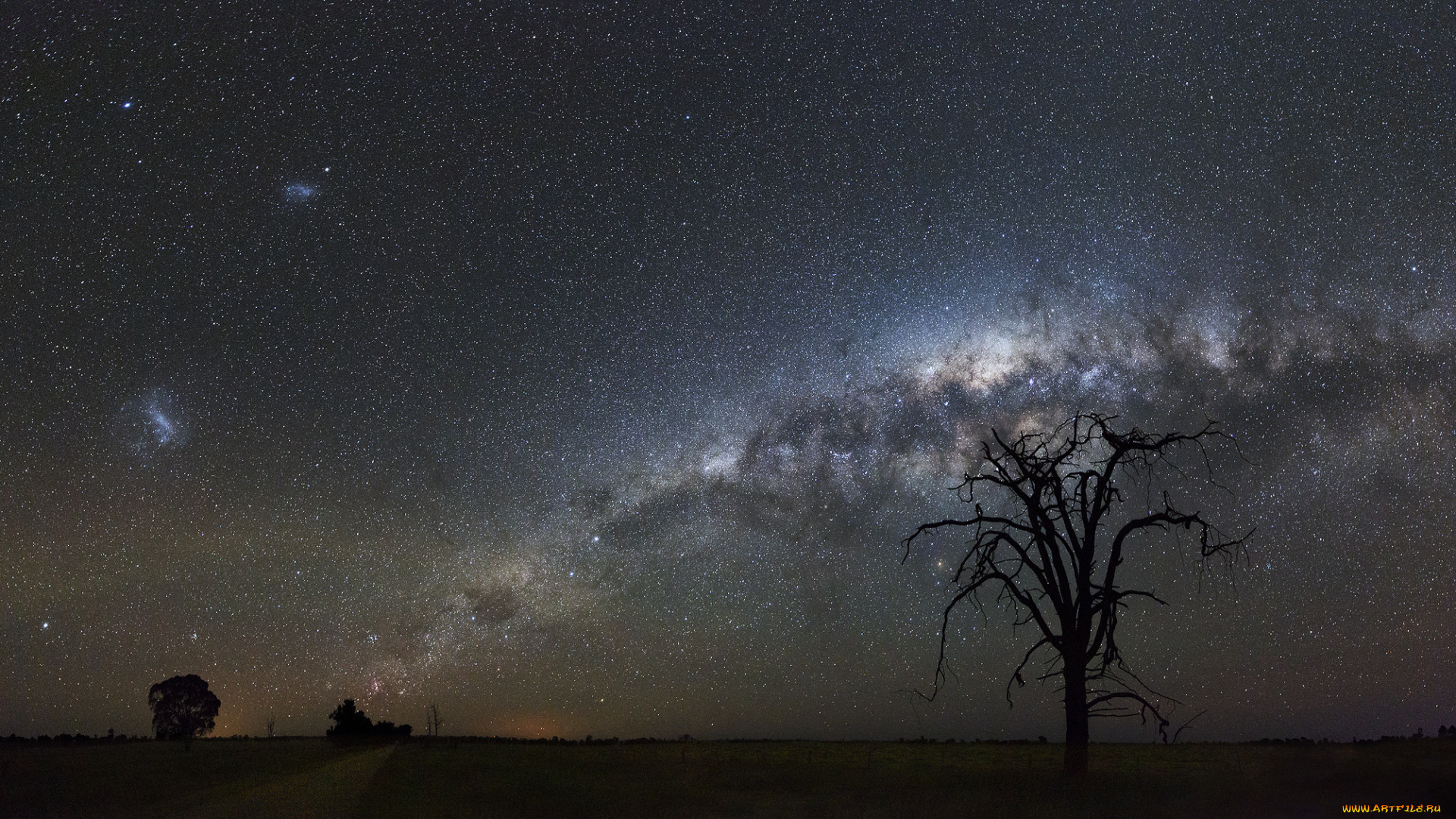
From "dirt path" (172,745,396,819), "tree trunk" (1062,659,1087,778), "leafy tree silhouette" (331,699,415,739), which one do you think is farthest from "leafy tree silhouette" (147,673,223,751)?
"tree trunk" (1062,659,1087,778)

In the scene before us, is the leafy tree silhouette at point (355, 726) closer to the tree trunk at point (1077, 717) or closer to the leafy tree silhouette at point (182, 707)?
the leafy tree silhouette at point (182, 707)

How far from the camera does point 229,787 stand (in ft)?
105

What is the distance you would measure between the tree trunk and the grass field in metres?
0.52

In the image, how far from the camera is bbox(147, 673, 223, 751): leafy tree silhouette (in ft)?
185

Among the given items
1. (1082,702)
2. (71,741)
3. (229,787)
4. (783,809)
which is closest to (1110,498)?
(1082,702)

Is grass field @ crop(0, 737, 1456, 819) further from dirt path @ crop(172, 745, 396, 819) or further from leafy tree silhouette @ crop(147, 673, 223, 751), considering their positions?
leafy tree silhouette @ crop(147, 673, 223, 751)

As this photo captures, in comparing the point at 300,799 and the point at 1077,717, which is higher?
the point at 1077,717

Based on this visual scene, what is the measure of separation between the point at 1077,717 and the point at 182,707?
55.2 meters

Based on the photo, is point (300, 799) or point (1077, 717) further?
point (300, 799)

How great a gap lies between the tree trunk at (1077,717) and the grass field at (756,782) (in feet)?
1.71

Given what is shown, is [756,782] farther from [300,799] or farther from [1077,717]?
[300,799]

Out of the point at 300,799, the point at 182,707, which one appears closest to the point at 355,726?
the point at 182,707

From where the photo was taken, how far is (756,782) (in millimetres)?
26109

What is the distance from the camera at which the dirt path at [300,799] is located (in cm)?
2455
